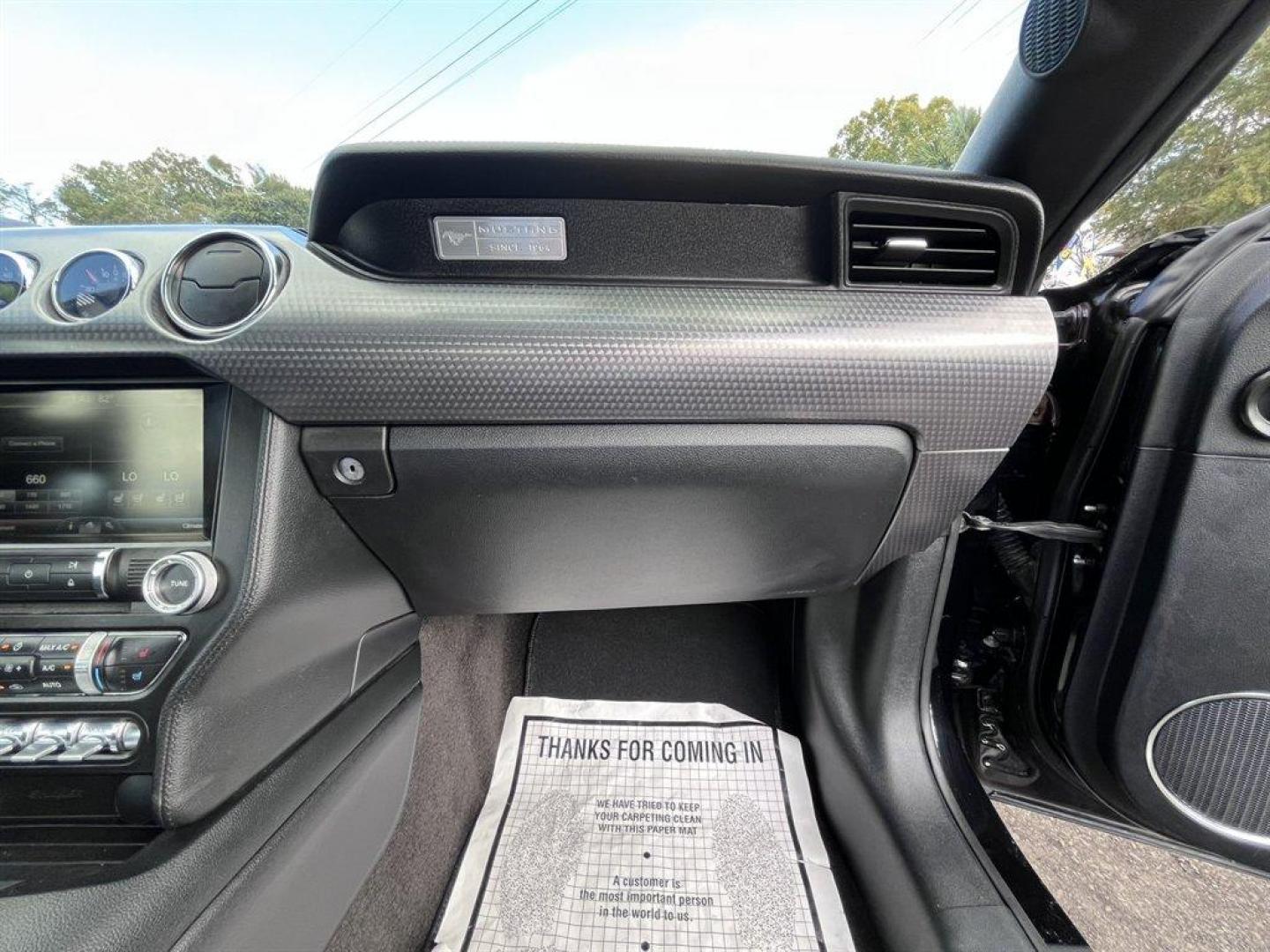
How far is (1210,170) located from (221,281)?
4.11 feet

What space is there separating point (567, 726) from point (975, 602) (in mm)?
728

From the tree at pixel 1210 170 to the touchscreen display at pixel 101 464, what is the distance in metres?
1.15

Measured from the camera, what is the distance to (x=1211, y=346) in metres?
0.59

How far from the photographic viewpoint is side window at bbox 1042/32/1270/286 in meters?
0.69

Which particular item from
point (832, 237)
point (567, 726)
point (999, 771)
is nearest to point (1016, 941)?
point (999, 771)

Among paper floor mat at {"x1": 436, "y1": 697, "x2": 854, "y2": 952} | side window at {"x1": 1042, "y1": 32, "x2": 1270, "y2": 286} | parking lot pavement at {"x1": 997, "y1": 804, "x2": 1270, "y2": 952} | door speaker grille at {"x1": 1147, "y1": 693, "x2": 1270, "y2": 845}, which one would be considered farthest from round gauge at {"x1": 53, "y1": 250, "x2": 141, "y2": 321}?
parking lot pavement at {"x1": 997, "y1": 804, "x2": 1270, "y2": 952}

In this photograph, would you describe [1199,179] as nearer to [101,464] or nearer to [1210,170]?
[1210,170]

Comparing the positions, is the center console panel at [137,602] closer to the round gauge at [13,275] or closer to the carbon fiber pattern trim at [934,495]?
the round gauge at [13,275]

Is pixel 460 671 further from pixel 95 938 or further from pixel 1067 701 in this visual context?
pixel 1067 701

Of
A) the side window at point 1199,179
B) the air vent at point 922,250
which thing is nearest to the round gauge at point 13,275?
the air vent at point 922,250

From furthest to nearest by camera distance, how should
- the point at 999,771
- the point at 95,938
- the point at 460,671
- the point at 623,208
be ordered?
the point at 460,671 → the point at 999,771 → the point at 623,208 → the point at 95,938

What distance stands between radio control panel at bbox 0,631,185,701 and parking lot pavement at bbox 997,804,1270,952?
1.20 m

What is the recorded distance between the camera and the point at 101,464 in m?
0.54

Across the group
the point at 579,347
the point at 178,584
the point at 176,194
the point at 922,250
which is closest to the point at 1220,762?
the point at 922,250
